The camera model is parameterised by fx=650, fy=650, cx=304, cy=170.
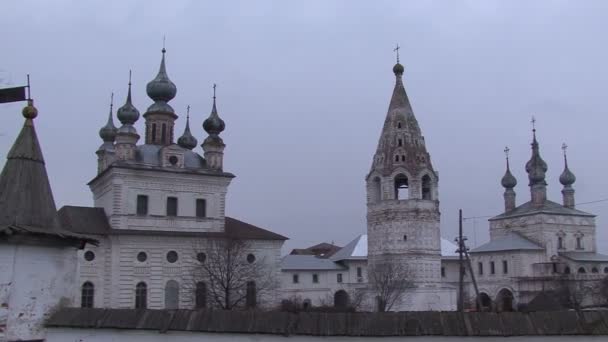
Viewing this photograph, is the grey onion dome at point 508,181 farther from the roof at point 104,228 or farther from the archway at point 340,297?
the roof at point 104,228

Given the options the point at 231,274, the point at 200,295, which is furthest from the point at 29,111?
the point at 200,295

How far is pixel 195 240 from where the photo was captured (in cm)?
3353

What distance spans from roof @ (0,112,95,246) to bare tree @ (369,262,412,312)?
31.3 metres


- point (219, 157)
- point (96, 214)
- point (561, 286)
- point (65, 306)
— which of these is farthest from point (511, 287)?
point (65, 306)

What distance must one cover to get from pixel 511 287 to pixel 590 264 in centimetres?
753

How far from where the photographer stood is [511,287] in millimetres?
52844

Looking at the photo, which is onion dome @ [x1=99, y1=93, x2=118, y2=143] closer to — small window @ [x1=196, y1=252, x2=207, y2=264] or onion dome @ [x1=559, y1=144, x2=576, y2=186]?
small window @ [x1=196, y1=252, x2=207, y2=264]

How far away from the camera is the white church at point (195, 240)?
29.2ft

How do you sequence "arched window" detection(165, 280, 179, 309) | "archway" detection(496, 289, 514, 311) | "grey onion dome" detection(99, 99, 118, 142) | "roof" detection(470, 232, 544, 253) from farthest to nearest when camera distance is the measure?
"roof" detection(470, 232, 544, 253)
"archway" detection(496, 289, 514, 311)
"grey onion dome" detection(99, 99, 118, 142)
"arched window" detection(165, 280, 179, 309)

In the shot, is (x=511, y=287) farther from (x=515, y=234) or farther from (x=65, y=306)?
(x=65, y=306)

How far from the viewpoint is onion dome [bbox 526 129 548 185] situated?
197 feet

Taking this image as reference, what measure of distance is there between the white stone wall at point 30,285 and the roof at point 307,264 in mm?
37987

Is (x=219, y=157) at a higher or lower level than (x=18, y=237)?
higher

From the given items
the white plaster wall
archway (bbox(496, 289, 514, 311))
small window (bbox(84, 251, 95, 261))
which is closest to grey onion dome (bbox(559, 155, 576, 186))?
archway (bbox(496, 289, 514, 311))
